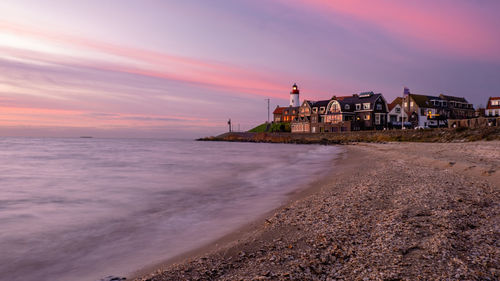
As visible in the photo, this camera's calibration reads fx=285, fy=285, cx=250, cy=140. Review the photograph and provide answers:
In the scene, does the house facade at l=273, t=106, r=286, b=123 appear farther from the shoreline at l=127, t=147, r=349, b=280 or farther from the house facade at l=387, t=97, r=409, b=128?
the shoreline at l=127, t=147, r=349, b=280

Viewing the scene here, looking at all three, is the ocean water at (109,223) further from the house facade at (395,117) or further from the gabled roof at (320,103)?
the gabled roof at (320,103)

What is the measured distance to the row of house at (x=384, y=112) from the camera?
80562 millimetres

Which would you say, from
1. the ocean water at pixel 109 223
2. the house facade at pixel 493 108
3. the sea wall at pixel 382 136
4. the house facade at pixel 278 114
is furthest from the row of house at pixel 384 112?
the ocean water at pixel 109 223

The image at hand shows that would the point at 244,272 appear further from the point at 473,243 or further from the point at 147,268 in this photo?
the point at 473,243

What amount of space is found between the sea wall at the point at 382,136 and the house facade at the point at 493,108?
49246mm

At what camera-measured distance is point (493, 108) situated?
87.1 m

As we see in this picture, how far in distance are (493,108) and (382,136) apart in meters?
53.9

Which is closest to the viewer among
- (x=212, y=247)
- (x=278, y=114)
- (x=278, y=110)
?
(x=212, y=247)

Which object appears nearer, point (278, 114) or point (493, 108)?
point (493, 108)

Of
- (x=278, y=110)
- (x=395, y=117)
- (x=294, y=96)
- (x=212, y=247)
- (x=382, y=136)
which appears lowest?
(x=212, y=247)

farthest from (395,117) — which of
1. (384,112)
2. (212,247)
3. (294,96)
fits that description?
(212,247)

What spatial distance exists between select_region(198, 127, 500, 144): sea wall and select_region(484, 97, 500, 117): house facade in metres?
49.2

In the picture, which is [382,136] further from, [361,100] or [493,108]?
[493,108]

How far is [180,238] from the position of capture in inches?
271
